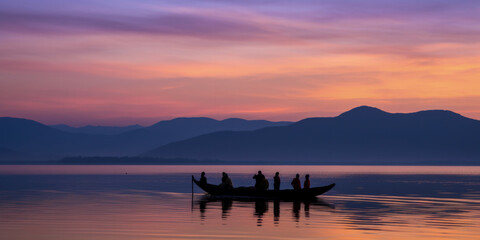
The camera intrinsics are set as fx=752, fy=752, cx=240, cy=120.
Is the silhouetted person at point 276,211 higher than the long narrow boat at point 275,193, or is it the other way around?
the long narrow boat at point 275,193

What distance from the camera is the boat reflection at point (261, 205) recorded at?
43.9 metres

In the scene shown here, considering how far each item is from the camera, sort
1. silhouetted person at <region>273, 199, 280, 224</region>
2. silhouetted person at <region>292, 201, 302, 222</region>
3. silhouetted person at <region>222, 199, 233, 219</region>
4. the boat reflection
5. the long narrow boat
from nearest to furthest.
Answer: silhouetted person at <region>273, 199, 280, 224</region>, silhouetted person at <region>292, 201, 302, 222</region>, the boat reflection, silhouetted person at <region>222, 199, 233, 219</region>, the long narrow boat

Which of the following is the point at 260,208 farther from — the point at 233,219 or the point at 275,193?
the point at 275,193

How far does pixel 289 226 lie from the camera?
37.3 meters

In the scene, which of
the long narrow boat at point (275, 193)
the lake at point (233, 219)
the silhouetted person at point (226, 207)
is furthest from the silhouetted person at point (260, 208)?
the silhouetted person at point (226, 207)

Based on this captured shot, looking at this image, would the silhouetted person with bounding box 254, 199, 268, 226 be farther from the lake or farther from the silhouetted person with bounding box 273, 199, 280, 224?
the silhouetted person with bounding box 273, 199, 280, 224

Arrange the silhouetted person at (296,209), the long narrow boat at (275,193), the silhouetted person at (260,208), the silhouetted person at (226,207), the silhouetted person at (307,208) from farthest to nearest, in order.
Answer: the long narrow boat at (275,193), the silhouetted person at (226,207), the silhouetted person at (307,208), the silhouetted person at (296,209), the silhouetted person at (260,208)

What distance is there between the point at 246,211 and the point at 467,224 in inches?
562

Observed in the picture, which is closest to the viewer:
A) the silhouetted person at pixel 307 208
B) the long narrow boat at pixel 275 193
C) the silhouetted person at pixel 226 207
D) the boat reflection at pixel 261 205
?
the boat reflection at pixel 261 205

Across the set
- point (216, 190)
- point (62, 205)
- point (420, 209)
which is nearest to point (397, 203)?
point (420, 209)

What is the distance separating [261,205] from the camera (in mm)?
53469

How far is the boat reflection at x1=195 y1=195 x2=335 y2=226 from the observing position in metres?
43.9

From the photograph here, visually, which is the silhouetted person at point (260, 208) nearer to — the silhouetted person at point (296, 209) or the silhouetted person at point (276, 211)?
the silhouetted person at point (276, 211)

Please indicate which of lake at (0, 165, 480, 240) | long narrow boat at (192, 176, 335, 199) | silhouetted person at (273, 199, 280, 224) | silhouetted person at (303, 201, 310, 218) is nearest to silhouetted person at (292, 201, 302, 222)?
lake at (0, 165, 480, 240)
